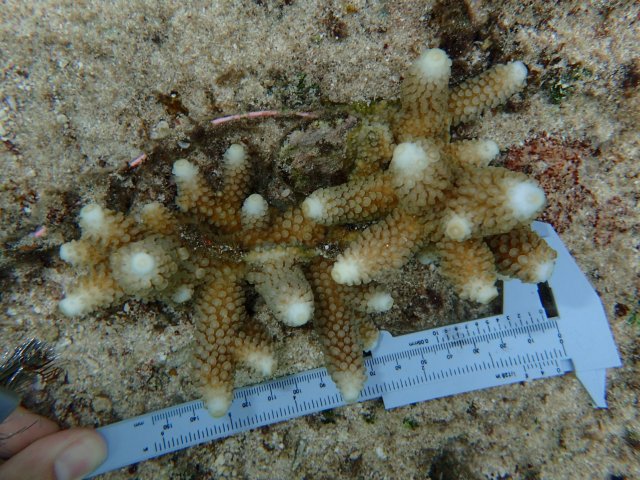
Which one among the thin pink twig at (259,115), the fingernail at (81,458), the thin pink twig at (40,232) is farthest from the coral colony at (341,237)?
the fingernail at (81,458)

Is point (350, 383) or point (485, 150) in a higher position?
point (485, 150)

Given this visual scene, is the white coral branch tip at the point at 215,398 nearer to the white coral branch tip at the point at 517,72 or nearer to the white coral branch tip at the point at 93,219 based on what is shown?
the white coral branch tip at the point at 93,219

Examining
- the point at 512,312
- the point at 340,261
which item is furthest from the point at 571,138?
the point at 340,261

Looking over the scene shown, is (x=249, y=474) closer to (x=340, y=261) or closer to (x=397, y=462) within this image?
(x=397, y=462)

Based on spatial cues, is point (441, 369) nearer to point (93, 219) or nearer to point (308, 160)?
point (308, 160)

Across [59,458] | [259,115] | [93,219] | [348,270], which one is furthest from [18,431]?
[259,115]

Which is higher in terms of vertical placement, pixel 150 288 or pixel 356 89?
pixel 356 89
